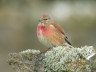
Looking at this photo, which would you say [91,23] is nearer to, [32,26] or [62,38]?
[32,26]

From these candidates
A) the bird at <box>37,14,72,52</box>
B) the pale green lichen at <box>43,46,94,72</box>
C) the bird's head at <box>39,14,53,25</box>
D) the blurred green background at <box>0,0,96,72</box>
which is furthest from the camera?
the blurred green background at <box>0,0,96,72</box>

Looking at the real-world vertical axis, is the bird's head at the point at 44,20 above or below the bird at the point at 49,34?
above

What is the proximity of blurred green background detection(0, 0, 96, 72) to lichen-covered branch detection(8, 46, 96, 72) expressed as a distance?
579cm

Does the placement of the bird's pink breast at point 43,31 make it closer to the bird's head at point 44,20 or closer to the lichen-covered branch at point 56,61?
the bird's head at point 44,20

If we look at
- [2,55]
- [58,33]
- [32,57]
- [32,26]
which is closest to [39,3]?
[32,26]

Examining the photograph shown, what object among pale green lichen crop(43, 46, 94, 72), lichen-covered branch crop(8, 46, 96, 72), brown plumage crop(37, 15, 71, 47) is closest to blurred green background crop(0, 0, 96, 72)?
brown plumage crop(37, 15, 71, 47)

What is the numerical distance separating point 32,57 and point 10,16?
9610 mm

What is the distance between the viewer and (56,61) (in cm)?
758

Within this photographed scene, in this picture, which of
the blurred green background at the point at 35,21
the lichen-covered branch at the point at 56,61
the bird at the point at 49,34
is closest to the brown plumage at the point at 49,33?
the bird at the point at 49,34

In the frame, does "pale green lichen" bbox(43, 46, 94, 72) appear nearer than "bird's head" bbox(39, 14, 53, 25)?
Yes

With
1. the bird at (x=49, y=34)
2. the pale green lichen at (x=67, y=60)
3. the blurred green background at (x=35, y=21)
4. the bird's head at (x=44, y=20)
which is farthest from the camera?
the blurred green background at (x=35, y=21)

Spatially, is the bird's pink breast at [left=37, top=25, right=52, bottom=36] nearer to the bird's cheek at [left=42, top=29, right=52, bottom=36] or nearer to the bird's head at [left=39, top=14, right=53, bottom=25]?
the bird's cheek at [left=42, top=29, right=52, bottom=36]

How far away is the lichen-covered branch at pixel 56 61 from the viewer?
7309mm

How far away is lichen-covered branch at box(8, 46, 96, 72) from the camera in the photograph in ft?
24.0
